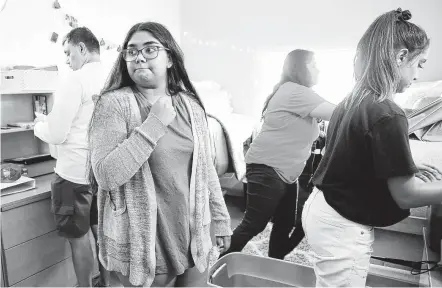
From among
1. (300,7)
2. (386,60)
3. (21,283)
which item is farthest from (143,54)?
(300,7)

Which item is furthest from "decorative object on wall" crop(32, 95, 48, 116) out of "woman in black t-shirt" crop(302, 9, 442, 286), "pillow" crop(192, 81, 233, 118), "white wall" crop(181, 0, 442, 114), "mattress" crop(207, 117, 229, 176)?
"woman in black t-shirt" crop(302, 9, 442, 286)

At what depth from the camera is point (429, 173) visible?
1039 mm

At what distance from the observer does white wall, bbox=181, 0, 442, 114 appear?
9.89 ft

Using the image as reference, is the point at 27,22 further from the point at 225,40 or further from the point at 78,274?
the point at 225,40

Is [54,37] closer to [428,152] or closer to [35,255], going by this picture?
[35,255]

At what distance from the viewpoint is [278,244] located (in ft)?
6.88

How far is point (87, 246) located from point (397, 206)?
1.56m

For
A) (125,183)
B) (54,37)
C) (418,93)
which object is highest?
(54,37)

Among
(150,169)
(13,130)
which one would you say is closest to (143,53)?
(150,169)

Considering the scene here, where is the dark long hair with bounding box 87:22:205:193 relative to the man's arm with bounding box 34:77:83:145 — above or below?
above

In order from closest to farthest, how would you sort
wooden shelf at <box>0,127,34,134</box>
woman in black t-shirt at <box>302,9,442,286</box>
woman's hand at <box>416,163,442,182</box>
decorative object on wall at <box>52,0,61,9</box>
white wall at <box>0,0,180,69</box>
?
1. woman in black t-shirt at <box>302,9,442,286</box>
2. woman's hand at <box>416,163,442,182</box>
3. wooden shelf at <box>0,127,34,134</box>
4. white wall at <box>0,0,180,69</box>
5. decorative object on wall at <box>52,0,61,9</box>

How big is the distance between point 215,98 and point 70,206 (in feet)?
7.44

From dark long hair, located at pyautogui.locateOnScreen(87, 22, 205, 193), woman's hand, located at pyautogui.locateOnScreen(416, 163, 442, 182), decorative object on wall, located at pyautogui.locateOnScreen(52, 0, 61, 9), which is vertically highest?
decorative object on wall, located at pyautogui.locateOnScreen(52, 0, 61, 9)

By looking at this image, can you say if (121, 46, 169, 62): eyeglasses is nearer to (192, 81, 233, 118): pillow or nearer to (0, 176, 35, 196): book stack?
(0, 176, 35, 196): book stack
